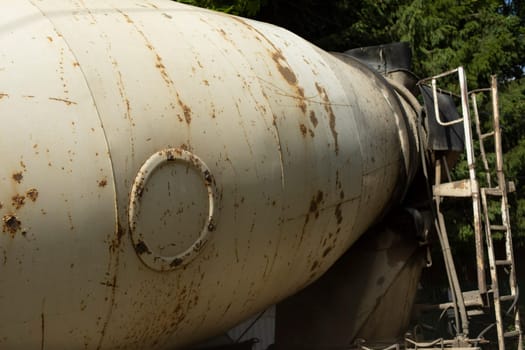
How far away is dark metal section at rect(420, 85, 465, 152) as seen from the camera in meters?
5.44

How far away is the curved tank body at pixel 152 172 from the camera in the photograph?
2.82m

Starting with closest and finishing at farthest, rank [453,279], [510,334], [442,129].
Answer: [453,279] < [510,334] < [442,129]

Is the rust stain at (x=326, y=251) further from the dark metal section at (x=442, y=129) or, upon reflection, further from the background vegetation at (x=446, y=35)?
the background vegetation at (x=446, y=35)

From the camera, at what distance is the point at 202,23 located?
390cm

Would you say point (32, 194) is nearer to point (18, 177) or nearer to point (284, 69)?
point (18, 177)

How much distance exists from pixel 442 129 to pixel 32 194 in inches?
142

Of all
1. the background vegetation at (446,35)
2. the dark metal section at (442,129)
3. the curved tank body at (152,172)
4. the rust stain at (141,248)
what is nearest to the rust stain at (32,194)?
the curved tank body at (152,172)

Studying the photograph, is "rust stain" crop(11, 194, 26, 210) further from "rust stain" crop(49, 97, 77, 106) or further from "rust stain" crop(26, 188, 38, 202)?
"rust stain" crop(49, 97, 77, 106)

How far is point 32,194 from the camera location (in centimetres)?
276

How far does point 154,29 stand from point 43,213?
3.78ft

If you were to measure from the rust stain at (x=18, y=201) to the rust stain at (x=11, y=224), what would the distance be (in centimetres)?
4

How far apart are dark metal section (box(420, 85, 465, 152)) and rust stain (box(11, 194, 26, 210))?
3.40 metres

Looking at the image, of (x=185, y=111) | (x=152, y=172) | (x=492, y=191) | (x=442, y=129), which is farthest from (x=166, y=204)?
(x=492, y=191)

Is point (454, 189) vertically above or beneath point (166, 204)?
beneath
